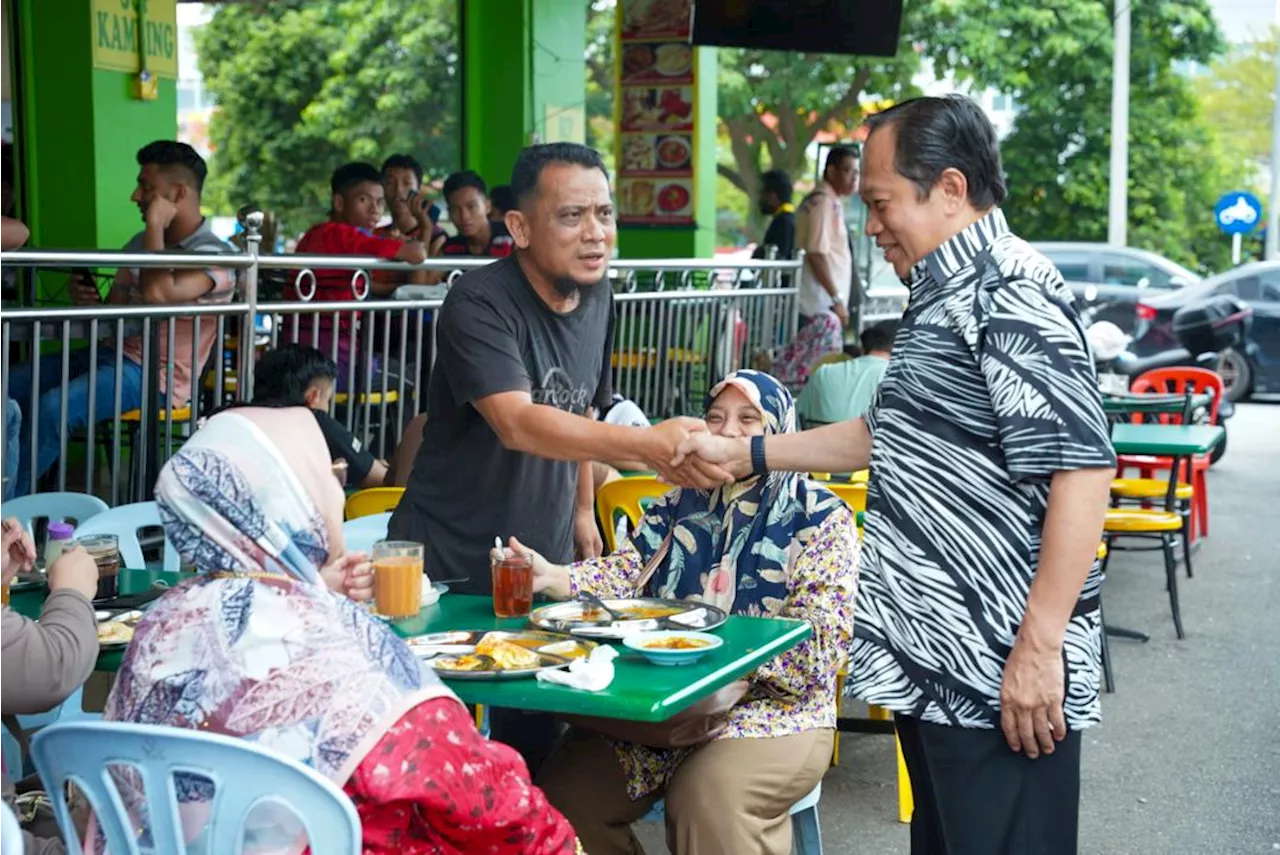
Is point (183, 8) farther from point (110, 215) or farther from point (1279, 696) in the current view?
point (1279, 696)

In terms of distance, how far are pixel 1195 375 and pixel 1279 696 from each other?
17.1 feet

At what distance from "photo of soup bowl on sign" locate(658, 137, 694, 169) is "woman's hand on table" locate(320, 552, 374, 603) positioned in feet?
32.5

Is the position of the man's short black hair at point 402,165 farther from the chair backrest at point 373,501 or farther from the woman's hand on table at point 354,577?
the woman's hand on table at point 354,577

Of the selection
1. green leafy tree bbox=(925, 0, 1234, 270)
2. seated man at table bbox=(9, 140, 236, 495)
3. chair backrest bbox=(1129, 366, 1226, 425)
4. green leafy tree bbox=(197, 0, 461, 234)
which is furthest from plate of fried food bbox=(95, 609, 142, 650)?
green leafy tree bbox=(925, 0, 1234, 270)

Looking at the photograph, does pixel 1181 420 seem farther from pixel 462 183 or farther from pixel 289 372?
pixel 289 372

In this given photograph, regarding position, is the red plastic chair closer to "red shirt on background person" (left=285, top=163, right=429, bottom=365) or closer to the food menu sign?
the food menu sign

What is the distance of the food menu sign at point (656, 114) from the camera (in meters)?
12.9

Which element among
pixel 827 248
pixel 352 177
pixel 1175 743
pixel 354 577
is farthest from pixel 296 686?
pixel 827 248

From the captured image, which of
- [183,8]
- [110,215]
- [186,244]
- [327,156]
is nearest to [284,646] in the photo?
[186,244]

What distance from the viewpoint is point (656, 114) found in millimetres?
13094

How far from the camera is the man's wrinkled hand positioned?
111 inches

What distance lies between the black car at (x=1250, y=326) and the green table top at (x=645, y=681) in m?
16.6

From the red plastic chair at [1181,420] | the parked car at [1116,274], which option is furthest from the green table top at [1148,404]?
the parked car at [1116,274]

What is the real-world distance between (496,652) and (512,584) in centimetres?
46
